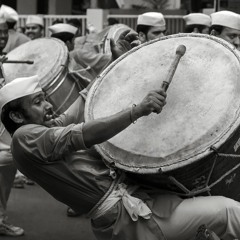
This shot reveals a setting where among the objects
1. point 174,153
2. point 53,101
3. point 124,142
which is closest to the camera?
point 174,153

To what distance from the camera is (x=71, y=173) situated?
3.13 meters

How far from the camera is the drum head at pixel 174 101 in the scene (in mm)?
3039

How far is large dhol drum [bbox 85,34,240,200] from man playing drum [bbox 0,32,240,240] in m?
0.08

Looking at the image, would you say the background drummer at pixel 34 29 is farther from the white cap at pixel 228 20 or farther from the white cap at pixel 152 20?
the white cap at pixel 228 20

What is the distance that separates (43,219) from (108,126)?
9.12 feet

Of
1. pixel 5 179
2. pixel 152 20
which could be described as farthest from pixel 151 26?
pixel 5 179

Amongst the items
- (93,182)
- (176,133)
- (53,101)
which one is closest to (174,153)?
(176,133)

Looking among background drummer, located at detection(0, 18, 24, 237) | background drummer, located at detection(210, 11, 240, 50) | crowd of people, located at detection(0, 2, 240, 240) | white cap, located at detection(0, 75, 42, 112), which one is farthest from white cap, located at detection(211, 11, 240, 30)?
white cap, located at detection(0, 75, 42, 112)

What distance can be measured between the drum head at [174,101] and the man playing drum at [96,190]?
0.47ft

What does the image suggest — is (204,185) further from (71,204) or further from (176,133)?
(71,204)

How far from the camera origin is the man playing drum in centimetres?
309

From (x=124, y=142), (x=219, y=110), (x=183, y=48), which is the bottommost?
(x=124, y=142)

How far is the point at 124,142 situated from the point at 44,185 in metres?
0.43

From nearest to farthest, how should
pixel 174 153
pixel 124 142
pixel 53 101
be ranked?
1. pixel 174 153
2. pixel 124 142
3. pixel 53 101
